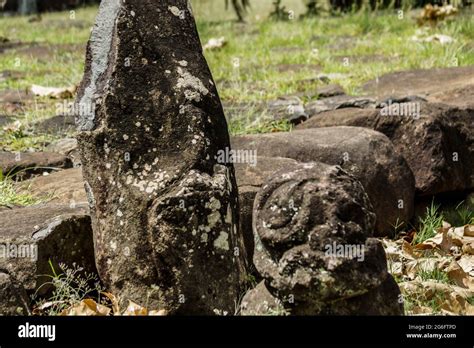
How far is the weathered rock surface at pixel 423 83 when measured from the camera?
7078mm

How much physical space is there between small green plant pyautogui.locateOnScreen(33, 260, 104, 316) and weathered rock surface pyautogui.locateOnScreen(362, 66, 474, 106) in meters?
3.52

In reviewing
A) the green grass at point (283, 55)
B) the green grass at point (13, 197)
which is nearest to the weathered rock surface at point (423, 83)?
the green grass at point (283, 55)

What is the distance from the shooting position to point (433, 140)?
538 cm

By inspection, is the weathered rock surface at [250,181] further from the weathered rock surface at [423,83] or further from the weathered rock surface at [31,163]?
the weathered rock surface at [423,83]

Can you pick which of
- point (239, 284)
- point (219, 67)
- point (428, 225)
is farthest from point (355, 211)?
point (219, 67)

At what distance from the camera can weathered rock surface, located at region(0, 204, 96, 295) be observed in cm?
387

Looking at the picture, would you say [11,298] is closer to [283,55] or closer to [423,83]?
[423,83]

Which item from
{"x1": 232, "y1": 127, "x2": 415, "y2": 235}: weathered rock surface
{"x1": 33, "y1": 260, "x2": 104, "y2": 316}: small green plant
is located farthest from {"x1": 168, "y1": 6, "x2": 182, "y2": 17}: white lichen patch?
{"x1": 232, "y1": 127, "x2": 415, "y2": 235}: weathered rock surface

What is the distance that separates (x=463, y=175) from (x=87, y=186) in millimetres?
2719

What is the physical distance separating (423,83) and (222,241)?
14.9 feet

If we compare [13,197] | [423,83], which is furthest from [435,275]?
[423,83]

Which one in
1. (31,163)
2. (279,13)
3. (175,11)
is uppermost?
(175,11)

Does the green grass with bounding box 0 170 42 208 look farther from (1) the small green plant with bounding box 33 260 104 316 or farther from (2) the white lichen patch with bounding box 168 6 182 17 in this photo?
(2) the white lichen patch with bounding box 168 6 182 17

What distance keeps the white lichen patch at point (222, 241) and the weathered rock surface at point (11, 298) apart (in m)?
0.76
